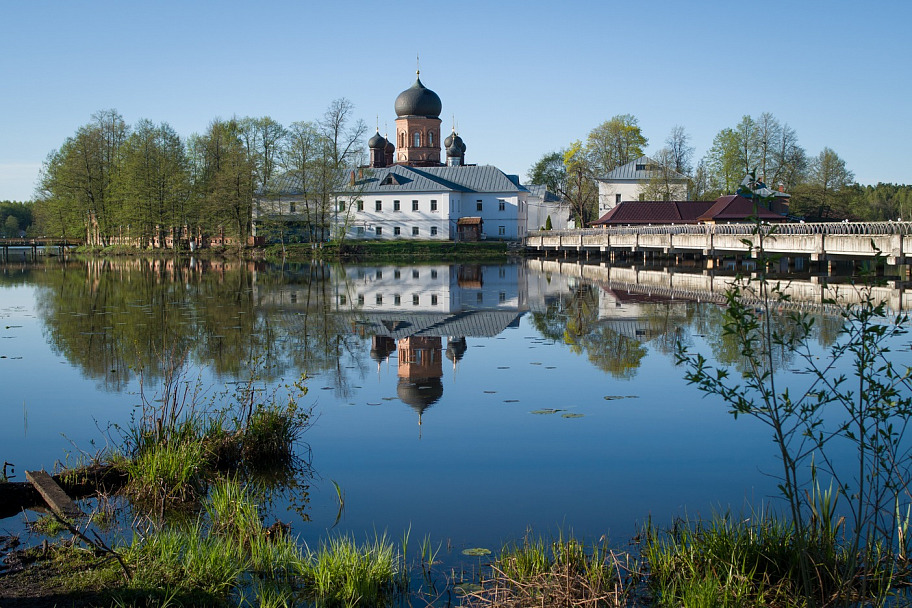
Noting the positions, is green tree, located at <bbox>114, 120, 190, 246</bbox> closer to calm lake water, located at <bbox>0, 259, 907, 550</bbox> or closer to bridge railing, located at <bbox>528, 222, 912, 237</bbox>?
bridge railing, located at <bbox>528, 222, 912, 237</bbox>

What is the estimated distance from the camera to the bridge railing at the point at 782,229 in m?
29.4

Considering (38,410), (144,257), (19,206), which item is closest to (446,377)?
(38,410)

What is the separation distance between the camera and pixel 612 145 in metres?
82.3

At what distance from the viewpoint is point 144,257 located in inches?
2383

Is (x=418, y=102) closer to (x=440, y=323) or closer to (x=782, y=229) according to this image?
(x=782, y=229)

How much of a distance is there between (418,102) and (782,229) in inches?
1865

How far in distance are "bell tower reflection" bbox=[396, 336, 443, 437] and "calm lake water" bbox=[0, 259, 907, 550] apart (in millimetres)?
58

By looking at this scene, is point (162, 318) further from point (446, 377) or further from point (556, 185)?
point (556, 185)

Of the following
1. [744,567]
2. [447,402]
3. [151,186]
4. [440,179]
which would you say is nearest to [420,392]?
[447,402]

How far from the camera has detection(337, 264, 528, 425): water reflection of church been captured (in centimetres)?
1284

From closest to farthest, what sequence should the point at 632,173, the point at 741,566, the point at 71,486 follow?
the point at 741,566, the point at 71,486, the point at 632,173

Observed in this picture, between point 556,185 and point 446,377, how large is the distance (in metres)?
86.8

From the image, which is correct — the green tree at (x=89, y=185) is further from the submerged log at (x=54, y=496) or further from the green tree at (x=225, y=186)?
the submerged log at (x=54, y=496)

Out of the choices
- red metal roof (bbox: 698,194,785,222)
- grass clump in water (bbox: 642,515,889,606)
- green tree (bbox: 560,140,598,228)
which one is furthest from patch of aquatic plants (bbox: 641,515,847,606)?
green tree (bbox: 560,140,598,228)
